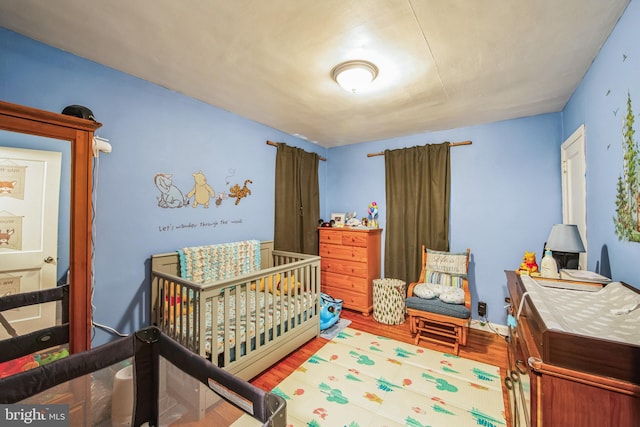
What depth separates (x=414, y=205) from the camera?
3395 mm

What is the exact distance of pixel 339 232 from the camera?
3.56 meters

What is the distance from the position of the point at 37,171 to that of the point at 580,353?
7.34 feet

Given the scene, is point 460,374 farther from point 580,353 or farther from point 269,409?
point 269,409

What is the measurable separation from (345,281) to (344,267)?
189 mm

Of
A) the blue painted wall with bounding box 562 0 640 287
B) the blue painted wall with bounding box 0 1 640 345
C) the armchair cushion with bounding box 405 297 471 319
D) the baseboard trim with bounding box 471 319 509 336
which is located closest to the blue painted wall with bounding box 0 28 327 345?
the blue painted wall with bounding box 0 1 640 345

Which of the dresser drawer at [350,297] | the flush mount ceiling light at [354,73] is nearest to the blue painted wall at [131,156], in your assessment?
the flush mount ceiling light at [354,73]

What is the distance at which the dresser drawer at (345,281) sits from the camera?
3.36 meters

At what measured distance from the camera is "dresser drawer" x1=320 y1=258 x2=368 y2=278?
3373mm

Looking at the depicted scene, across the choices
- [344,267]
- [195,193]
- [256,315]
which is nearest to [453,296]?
[344,267]

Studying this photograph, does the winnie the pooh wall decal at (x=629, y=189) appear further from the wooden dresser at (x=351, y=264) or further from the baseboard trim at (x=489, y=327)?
the wooden dresser at (x=351, y=264)

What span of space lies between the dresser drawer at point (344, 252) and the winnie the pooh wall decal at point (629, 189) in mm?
2276

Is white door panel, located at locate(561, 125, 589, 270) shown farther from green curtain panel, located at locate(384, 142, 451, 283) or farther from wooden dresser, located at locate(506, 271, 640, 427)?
wooden dresser, located at locate(506, 271, 640, 427)

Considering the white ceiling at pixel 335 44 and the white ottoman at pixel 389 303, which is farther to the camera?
the white ottoman at pixel 389 303

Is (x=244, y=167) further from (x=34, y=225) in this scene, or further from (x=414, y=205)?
(x=414, y=205)
